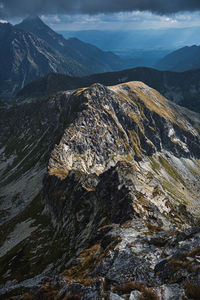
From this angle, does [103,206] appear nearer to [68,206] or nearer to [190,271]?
[68,206]

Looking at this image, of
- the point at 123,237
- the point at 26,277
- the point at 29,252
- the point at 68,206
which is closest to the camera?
the point at 123,237

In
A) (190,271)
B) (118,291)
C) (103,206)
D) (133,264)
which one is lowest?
(103,206)

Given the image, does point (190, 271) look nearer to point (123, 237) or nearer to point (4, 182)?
point (123, 237)

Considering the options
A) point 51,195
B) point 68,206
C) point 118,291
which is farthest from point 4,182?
point 118,291

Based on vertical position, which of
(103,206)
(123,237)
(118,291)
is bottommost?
(103,206)

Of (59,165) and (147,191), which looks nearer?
(147,191)

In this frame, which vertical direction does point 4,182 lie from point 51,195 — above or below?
below

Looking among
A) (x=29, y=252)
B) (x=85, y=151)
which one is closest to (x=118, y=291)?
(x=29, y=252)

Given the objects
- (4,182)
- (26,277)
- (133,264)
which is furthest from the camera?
(4,182)

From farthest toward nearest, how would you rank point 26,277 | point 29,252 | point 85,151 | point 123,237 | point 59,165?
1. point 85,151
2. point 59,165
3. point 29,252
4. point 26,277
5. point 123,237
